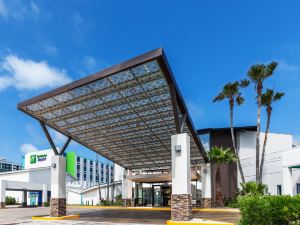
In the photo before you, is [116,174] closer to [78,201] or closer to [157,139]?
[78,201]

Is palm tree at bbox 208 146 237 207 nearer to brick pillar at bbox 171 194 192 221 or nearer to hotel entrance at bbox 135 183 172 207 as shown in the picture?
hotel entrance at bbox 135 183 172 207

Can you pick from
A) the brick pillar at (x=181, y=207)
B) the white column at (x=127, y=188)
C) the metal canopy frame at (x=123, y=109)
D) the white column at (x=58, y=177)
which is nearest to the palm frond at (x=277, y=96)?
the metal canopy frame at (x=123, y=109)

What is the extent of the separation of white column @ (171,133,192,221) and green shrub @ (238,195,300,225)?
7.73 metres

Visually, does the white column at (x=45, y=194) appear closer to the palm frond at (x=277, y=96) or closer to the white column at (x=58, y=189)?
the white column at (x=58, y=189)

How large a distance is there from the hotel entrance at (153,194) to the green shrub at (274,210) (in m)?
31.4

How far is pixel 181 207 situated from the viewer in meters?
19.6

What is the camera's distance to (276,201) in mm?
10773

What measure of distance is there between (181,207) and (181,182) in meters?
1.34

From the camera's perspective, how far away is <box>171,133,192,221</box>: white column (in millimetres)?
19578

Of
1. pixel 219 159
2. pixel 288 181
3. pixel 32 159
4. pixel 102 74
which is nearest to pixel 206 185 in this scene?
pixel 219 159

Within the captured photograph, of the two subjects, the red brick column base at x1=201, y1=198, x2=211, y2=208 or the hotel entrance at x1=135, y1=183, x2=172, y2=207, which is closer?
the red brick column base at x1=201, y1=198, x2=211, y2=208

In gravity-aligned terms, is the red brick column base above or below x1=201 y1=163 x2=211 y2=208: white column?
below

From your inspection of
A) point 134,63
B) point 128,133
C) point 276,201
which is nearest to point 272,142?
point 128,133

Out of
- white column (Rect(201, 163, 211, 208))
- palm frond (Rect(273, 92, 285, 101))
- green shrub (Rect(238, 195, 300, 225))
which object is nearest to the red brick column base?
white column (Rect(201, 163, 211, 208))
